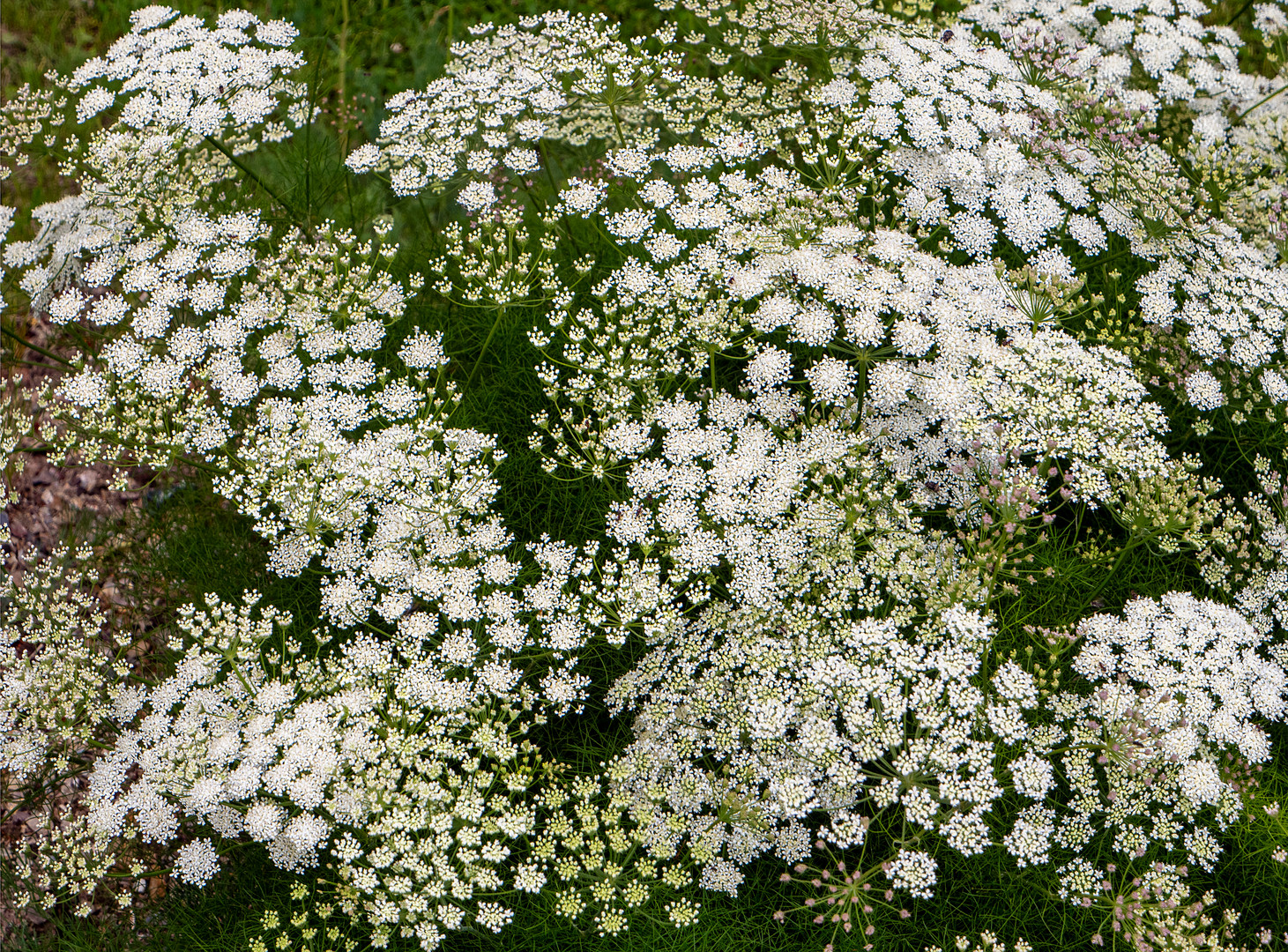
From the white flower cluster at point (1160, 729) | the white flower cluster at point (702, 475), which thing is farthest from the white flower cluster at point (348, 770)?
the white flower cluster at point (1160, 729)

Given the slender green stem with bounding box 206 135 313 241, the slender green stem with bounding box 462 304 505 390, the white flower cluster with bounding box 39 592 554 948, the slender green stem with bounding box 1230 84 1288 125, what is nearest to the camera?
the white flower cluster with bounding box 39 592 554 948

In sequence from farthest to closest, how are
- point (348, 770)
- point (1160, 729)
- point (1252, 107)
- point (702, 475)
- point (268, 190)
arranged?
1. point (1252, 107)
2. point (268, 190)
3. point (702, 475)
4. point (1160, 729)
5. point (348, 770)

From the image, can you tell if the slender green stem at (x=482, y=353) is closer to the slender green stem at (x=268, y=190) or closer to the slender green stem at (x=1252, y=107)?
the slender green stem at (x=268, y=190)

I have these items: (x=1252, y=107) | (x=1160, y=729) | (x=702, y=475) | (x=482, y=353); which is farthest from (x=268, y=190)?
(x=1252, y=107)

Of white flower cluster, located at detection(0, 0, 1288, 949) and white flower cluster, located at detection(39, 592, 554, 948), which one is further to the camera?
A: white flower cluster, located at detection(0, 0, 1288, 949)

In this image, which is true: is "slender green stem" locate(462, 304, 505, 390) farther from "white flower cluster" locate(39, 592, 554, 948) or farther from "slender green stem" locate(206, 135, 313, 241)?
"white flower cluster" locate(39, 592, 554, 948)

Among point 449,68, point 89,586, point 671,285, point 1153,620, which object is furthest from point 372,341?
point 1153,620

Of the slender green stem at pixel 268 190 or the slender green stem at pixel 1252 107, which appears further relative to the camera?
the slender green stem at pixel 1252 107

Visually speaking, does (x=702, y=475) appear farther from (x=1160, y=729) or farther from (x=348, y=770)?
(x=1160, y=729)

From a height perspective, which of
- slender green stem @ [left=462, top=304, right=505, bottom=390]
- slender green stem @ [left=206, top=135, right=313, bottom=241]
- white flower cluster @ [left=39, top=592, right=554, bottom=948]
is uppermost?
slender green stem @ [left=206, top=135, right=313, bottom=241]

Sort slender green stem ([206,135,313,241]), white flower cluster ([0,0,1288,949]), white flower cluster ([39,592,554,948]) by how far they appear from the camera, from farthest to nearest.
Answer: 1. slender green stem ([206,135,313,241])
2. white flower cluster ([0,0,1288,949])
3. white flower cluster ([39,592,554,948])

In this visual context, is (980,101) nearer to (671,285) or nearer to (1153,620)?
(671,285)

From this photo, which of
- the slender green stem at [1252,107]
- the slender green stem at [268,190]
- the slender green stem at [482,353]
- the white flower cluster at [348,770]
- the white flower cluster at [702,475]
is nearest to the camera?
the white flower cluster at [348,770]

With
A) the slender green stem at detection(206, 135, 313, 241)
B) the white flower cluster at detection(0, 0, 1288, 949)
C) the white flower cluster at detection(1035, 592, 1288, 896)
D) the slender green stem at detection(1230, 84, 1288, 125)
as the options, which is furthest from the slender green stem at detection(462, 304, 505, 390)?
the slender green stem at detection(1230, 84, 1288, 125)
